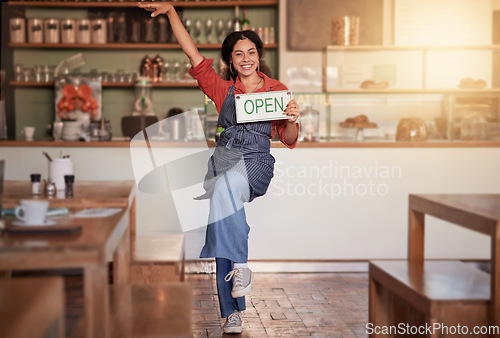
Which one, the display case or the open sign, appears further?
the display case

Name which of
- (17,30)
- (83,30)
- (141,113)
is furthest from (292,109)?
(17,30)

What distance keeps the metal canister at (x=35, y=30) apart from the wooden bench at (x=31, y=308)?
5.08m

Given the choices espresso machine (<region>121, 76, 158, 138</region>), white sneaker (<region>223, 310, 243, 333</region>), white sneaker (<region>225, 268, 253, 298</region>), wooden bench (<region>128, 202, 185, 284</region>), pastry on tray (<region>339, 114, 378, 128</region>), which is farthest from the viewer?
pastry on tray (<region>339, 114, 378, 128</region>)

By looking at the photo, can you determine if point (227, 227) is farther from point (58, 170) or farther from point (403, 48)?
point (403, 48)

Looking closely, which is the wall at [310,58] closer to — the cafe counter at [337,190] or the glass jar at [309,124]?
the glass jar at [309,124]

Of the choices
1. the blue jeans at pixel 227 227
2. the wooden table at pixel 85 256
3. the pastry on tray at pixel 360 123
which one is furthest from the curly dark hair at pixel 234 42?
the pastry on tray at pixel 360 123

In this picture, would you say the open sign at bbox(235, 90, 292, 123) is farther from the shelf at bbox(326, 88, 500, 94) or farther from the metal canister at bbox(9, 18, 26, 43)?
the metal canister at bbox(9, 18, 26, 43)

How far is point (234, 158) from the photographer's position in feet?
8.53

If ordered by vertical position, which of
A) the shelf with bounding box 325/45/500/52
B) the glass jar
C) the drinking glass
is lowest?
the glass jar

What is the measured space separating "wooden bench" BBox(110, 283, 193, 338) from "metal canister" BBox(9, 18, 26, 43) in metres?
4.55

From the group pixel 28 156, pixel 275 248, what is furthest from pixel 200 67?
pixel 28 156

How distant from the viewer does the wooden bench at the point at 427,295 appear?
5.22 feet

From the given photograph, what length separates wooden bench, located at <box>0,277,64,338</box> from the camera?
94 centimetres

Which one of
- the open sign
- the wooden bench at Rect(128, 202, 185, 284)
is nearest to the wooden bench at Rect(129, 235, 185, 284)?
the wooden bench at Rect(128, 202, 185, 284)
